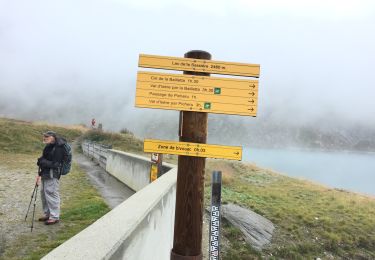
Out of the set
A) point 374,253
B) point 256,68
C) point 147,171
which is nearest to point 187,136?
point 256,68

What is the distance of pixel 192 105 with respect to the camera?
13.0ft

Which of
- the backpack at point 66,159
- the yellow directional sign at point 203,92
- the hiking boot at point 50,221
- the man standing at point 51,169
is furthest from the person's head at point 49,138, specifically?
the yellow directional sign at point 203,92

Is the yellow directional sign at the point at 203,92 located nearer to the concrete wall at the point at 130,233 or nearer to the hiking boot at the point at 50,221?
the concrete wall at the point at 130,233

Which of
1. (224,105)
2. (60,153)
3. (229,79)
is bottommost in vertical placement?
(60,153)

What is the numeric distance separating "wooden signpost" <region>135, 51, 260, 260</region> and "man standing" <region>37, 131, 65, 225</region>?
15.4 ft

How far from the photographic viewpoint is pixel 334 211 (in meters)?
15.2

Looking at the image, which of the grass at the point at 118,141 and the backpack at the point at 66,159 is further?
the grass at the point at 118,141

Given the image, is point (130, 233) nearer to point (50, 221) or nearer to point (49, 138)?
point (49, 138)

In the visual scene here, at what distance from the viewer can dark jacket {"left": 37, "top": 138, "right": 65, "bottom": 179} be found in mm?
8070

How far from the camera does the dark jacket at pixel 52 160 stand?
26.5 feet

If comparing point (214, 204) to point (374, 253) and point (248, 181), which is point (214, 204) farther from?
point (248, 181)

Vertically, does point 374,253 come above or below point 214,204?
below

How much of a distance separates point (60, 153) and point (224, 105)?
5279 millimetres

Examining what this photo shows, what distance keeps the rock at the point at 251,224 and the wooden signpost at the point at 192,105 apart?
22.2 feet
